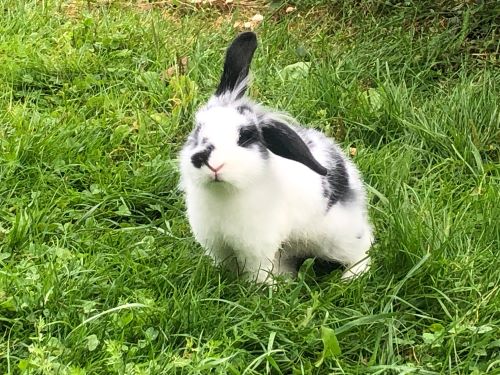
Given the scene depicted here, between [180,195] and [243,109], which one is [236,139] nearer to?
[243,109]

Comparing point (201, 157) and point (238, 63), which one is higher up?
point (238, 63)

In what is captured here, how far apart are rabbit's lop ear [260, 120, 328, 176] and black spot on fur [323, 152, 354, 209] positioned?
242mm

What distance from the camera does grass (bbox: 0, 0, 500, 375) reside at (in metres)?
2.62

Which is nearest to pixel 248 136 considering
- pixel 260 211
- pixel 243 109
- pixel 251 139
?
pixel 251 139

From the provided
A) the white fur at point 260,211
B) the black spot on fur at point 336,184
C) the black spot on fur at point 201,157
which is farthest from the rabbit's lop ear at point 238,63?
the black spot on fur at point 336,184

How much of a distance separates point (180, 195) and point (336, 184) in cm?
80

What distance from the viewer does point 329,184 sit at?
2863 mm

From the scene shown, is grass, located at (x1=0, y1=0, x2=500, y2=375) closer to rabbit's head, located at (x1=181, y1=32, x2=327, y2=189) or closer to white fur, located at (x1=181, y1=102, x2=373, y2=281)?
white fur, located at (x1=181, y1=102, x2=373, y2=281)

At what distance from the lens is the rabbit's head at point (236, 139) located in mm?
2482

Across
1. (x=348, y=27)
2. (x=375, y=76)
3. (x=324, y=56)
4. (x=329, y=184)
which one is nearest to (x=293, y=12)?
(x=348, y=27)

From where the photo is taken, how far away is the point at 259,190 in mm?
2604

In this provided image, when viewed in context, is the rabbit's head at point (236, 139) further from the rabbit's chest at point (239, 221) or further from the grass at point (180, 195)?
the grass at point (180, 195)

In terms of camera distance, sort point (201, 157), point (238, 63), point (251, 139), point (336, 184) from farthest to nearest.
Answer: point (336, 184) < point (238, 63) < point (251, 139) < point (201, 157)

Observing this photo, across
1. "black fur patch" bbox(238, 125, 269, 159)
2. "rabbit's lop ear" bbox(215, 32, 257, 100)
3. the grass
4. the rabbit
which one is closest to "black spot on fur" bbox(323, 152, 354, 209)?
the rabbit
